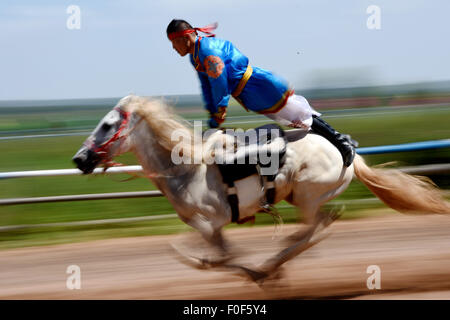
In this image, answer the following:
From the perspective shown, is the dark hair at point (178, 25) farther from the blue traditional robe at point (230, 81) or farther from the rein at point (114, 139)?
the rein at point (114, 139)

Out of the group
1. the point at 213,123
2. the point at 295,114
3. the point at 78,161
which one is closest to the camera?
the point at 78,161

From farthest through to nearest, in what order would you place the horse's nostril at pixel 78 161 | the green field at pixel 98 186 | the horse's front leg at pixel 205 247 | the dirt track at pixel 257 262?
1. the green field at pixel 98 186
2. the dirt track at pixel 257 262
3. the horse's front leg at pixel 205 247
4. the horse's nostril at pixel 78 161

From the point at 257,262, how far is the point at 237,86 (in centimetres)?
147

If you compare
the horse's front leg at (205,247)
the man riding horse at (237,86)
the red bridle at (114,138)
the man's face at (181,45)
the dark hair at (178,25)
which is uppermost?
the dark hair at (178,25)

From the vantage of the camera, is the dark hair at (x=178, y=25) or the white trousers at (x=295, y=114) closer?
the dark hair at (x=178, y=25)

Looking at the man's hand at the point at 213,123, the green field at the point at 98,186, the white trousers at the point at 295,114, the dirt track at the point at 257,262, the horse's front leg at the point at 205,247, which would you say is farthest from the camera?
the green field at the point at 98,186

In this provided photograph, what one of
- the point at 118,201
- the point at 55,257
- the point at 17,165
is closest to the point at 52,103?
the point at 17,165

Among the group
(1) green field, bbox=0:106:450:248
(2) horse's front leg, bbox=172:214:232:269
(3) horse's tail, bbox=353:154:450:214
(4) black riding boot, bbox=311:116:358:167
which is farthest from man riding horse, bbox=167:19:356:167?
(1) green field, bbox=0:106:450:248

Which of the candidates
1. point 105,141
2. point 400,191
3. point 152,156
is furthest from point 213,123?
point 400,191

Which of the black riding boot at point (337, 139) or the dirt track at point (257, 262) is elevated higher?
the black riding boot at point (337, 139)

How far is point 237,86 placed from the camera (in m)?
3.81

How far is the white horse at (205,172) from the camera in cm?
362

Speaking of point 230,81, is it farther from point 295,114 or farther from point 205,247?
point 205,247

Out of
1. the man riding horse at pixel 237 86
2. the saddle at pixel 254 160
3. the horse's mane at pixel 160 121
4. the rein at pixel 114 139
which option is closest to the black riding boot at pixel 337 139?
the man riding horse at pixel 237 86
